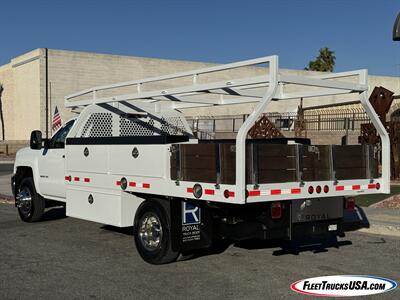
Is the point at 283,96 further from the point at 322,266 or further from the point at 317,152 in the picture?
the point at 322,266

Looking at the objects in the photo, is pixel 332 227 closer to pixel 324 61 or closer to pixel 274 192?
pixel 274 192

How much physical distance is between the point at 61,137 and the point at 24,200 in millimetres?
1831

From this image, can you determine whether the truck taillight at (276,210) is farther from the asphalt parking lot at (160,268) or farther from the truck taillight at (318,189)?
the asphalt parking lot at (160,268)

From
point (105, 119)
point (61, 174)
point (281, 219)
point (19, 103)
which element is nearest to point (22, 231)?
point (61, 174)

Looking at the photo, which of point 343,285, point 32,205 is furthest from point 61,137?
point 343,285

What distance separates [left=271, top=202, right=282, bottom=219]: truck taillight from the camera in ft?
20.7

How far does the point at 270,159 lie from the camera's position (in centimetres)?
600

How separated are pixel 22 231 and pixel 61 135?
6.06 ft

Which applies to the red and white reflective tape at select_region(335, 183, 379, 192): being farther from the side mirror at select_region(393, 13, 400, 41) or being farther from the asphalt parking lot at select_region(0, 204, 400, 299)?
the side mirror at select_region(393, 13, 400, 41)

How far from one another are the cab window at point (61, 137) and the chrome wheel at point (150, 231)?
3064 mm

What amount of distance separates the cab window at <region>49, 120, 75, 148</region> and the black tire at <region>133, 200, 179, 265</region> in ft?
9.76

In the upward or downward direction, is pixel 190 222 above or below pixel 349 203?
below

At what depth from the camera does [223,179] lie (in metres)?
5.90

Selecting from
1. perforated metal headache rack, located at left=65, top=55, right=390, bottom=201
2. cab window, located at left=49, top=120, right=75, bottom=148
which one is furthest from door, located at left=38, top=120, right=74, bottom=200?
perforated metal headache rack, located at left=65, top=55, right=390, bottom=201
